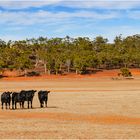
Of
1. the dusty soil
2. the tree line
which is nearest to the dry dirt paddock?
the dusty soil

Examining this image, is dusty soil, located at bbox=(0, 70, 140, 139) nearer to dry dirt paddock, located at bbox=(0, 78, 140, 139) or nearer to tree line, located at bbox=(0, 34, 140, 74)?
dry dirt paddock, located at bbox=(0, 78, 140, 139)

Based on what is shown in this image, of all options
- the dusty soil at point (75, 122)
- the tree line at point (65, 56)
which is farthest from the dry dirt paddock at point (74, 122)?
the tree line at point (65, 56)

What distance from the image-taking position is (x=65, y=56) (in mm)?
115125

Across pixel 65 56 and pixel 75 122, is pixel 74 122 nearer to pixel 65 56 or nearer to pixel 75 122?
pixel 75 122

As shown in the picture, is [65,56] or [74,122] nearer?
[74,122]

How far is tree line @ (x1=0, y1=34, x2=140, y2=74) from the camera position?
11050 centimetres

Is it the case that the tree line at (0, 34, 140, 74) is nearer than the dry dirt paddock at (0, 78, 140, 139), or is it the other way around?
the dry dirt paddock at (0, 78, 140, 139)

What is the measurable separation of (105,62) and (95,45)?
89.2 ft

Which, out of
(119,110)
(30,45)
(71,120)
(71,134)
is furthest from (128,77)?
(71,134)

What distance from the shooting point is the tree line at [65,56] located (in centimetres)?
11050

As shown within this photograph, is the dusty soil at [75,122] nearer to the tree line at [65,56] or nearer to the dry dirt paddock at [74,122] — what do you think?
the dry dirt paddock at [74,122]

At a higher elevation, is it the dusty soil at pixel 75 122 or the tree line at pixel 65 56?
the tree line at pixel 65 56

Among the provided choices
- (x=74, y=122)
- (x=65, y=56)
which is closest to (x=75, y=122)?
(x=74, y=122)

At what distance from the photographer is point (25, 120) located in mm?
25406
